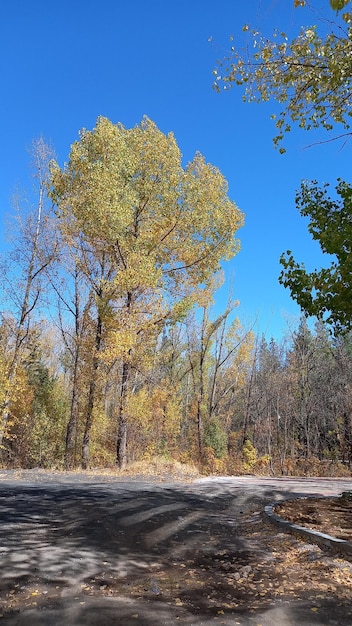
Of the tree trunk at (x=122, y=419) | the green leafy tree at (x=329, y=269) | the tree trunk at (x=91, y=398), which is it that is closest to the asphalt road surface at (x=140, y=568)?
the green leafy tree at (x=329, y=269)

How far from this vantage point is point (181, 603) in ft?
10.5

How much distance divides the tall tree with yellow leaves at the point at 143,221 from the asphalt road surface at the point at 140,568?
8182 millimetres

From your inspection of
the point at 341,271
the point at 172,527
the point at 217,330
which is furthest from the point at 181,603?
the point at 217,330

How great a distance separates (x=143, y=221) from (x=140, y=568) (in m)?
13.7

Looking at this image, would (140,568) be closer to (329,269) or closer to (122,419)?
(329,269)

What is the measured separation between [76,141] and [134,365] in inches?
344

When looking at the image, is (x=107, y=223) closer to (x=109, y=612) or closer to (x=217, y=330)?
(x=109, y=612)

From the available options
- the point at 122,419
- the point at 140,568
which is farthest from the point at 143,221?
the point at 140,568

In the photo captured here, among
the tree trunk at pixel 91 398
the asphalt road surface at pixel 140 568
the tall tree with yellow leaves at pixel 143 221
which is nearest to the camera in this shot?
the asphalt road surface at pixel 140 568

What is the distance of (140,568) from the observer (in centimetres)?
412

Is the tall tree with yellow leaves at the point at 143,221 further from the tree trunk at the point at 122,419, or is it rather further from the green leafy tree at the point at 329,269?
the green leafy tree at the point at 329,269

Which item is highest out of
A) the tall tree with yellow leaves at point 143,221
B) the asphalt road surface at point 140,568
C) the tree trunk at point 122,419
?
the tall tree with yellow leaves at point 143,221

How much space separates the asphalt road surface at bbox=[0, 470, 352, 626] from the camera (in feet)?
9.68

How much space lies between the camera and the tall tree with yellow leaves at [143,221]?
14.9 m
